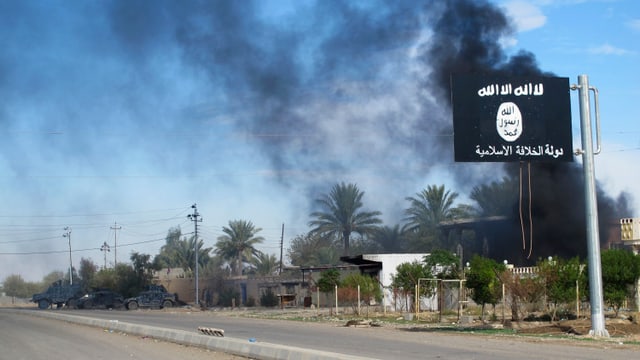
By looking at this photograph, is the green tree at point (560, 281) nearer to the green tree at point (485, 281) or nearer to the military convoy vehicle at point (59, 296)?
the green tree at point (485, 281)

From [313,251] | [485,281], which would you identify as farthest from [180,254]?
[485,281]

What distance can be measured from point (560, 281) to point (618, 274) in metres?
2.18

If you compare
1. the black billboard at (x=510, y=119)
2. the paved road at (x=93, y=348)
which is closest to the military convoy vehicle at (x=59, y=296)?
the paved road at (x=93, y=348)

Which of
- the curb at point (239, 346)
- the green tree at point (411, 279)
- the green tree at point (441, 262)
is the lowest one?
the curb at point (239, 346)

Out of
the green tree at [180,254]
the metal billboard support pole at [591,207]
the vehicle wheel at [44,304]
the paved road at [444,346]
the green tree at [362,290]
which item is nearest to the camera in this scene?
the paved road at [444,346]

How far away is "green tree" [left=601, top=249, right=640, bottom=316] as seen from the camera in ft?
103

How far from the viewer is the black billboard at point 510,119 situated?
25375 mm

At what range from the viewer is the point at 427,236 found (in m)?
77.6

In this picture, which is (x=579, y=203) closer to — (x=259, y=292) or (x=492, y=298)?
(x=492, y=298)

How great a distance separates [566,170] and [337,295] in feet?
67.0

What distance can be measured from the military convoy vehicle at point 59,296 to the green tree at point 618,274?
207 feet

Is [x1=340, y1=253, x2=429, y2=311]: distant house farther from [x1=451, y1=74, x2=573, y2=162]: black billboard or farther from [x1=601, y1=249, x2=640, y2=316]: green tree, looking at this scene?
[x1=451, y1=74, x2=573, y2=162]: black billboard

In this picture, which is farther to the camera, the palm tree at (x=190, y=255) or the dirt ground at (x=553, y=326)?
the palm tree at (x=190, y=255)

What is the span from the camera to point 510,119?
2581cm
